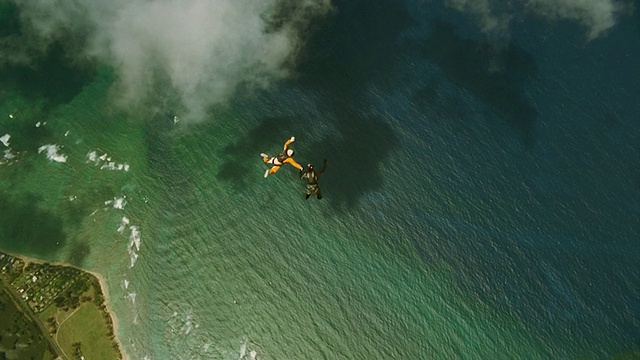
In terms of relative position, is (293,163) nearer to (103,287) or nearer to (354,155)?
(354,155)

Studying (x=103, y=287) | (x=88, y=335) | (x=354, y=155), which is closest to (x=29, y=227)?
(x=103, y=287)

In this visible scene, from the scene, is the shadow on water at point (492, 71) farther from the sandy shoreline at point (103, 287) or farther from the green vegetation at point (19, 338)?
the green vegetation at point (19, 338)

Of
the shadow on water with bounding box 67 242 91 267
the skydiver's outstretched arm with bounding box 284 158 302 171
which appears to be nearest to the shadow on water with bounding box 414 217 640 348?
the skydiver's outstretched arm with bounding box 284 158 302 171

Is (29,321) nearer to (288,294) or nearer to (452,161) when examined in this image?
(288,294)

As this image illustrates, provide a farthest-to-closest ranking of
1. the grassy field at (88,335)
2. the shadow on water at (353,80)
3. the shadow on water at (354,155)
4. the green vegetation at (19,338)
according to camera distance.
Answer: the shadow on water at (353,80) < the shadow on water at (354,155) < the grassy field at (88,335) < the green vegetation at (19,338)

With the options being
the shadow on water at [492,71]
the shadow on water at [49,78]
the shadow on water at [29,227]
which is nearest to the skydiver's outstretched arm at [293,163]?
the shadow on water at [492,71]
